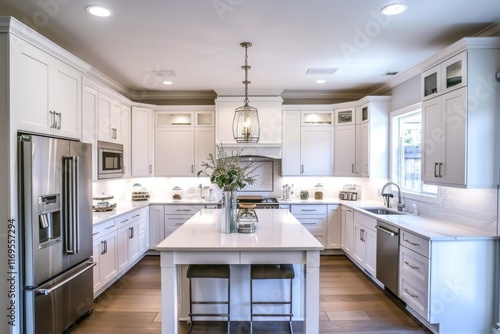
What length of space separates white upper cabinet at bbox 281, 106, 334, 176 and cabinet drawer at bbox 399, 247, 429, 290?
2.38 meters

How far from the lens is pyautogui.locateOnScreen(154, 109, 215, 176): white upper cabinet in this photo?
5.29 m

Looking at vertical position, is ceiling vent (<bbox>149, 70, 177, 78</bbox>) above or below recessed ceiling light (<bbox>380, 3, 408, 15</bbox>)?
above

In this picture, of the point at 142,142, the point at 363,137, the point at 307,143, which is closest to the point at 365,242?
the point at 363,137

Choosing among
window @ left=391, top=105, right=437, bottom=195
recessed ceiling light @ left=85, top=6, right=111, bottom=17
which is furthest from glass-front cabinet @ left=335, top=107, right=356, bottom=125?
recessed ceiling light @ left=85, top=6, right=111, bottom=17

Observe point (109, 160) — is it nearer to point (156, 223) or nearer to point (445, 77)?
point (156, 223)

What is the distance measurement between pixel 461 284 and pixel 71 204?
3.53 m

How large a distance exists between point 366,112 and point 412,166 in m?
1.12

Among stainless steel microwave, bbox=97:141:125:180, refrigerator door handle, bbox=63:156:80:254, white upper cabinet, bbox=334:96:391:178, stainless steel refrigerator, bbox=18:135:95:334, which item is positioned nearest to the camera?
stainless steel refrigerator, bbox=18:135:95:334

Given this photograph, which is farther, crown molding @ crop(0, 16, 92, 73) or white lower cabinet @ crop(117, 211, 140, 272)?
white lower cabinet @ crop(117, 211, 140, 272)

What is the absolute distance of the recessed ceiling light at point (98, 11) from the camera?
2.42 meters

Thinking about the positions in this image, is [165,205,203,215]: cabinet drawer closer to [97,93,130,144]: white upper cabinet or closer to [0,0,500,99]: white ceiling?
[97,93,130,144]: white upper cabinet

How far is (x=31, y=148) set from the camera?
2.20m

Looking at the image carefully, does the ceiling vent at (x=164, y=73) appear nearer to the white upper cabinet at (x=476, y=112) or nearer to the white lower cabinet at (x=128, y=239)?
the white lower cabinet at (x=128, y=239)

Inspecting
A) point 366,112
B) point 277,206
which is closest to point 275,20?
point 366,112
